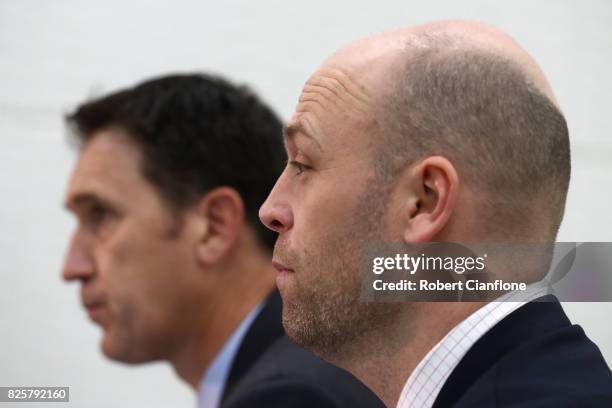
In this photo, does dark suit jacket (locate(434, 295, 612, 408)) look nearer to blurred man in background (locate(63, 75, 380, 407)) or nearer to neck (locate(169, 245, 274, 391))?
blurred man in background (locate(63, 75, 380, 407))

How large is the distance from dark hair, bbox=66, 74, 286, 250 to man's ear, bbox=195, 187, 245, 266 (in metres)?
0.02

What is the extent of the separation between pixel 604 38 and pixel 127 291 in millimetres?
2068

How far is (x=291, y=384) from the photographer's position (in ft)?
5.65

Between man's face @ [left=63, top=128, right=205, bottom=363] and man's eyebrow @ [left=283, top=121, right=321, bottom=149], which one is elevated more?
man's eyebrow @ [left=283, top=121, right=321, bottom=149]

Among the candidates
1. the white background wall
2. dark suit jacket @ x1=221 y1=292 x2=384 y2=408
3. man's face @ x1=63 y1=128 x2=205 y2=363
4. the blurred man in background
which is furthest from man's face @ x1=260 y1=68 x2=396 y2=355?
the white background wall

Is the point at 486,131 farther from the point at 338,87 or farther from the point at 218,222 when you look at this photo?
the point at 218,222

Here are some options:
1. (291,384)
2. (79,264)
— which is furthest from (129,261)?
(291,384)

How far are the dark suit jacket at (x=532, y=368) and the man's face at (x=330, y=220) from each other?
0.46 feet

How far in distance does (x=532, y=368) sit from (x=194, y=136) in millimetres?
1252

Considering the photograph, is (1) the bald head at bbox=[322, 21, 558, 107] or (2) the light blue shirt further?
(2) the light blue shirt

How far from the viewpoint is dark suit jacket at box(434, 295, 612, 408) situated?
112cm

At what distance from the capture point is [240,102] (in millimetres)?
2303

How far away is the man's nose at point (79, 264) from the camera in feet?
7.06

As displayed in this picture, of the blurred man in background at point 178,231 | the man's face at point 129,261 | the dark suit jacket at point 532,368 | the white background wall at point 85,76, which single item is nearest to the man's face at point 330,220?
the dark suit jacket at point 532,368
